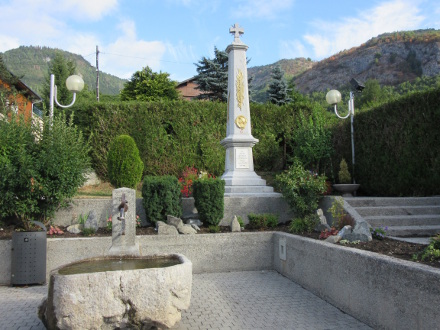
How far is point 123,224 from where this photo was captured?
5.15 metres

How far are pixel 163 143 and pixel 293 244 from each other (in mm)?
8507

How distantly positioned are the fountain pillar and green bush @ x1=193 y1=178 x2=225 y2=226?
2378 mm

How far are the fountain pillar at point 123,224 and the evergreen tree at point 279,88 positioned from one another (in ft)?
63.8

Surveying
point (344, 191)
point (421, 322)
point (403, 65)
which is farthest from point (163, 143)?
point (403, 65)

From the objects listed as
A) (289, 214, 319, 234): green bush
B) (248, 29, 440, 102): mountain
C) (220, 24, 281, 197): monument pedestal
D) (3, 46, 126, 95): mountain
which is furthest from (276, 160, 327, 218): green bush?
(3, 46, 126, 95): mountain

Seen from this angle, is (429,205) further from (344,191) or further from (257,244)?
(257,244)

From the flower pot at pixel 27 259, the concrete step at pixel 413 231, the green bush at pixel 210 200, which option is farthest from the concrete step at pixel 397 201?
the flower pot at pixel 27 259

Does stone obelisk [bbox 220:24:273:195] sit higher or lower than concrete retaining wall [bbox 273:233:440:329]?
higher

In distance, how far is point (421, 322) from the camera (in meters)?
3.17

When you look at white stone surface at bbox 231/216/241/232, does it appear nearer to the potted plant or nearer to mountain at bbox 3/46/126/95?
the potted plant

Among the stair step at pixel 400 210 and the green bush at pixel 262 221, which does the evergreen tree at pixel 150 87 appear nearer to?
the green bush at pixel 262 221

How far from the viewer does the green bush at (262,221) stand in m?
7.54

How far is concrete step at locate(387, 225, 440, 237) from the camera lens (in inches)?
265

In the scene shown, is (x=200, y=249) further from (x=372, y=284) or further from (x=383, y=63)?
(x=383, y=63)
